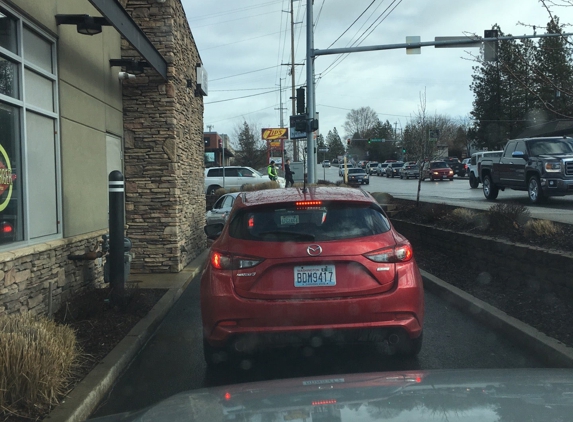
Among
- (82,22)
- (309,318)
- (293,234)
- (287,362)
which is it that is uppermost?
(82,22)

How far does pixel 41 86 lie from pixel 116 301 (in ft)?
9.12

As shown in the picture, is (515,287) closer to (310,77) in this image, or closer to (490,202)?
(490,202)

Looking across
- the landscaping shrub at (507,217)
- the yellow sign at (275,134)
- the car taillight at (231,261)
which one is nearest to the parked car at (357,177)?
the yellow sign at (275,134)

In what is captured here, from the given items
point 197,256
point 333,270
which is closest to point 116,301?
point 333,270

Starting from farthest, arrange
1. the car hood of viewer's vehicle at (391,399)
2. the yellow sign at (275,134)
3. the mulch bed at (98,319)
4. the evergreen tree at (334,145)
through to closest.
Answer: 1. the evergreen tree at (334,145)
2. the yellow sign at (275,134)
3. the mulch bed at (98,319)
4. the car hood of viewer's vehicle at (391,399)

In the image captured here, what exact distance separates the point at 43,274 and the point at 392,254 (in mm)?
4086

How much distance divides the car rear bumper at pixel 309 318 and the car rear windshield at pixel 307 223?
1.76ft

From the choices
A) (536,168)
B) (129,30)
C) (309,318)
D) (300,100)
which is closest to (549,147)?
(536,168)

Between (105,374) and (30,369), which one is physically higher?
(30,369)

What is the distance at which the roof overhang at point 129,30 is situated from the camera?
23.1 feet

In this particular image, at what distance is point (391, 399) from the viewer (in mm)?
2781

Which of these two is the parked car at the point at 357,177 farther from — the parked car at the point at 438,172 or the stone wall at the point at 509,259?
the stone wall at the point at 509,259

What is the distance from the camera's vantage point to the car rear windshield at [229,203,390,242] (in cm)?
482

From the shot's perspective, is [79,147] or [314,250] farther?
[79,147]
